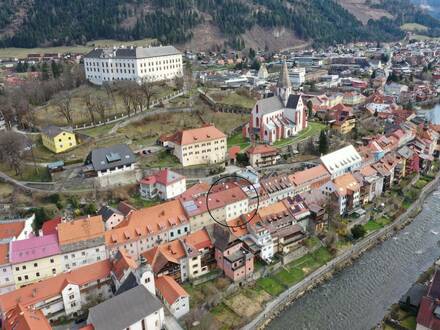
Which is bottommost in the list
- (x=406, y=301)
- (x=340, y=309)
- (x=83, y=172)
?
(x=340, y=309)

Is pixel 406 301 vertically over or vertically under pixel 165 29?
under

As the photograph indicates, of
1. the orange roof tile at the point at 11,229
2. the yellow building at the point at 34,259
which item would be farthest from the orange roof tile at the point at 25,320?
the orange roof tile at the point at 11,229

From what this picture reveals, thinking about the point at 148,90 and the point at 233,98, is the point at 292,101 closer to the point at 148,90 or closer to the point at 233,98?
the point at 233,98

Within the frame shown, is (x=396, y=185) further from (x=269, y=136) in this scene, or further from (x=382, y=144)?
(x=269, y=136)

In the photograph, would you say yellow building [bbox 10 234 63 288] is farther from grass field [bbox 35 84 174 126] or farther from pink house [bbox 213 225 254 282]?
grass field [bbox 35 84 174 126]

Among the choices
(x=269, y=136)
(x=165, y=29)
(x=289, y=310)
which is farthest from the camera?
(x=165, y=29)

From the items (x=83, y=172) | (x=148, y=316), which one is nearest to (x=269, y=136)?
(x=83, y=172)
